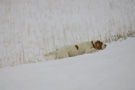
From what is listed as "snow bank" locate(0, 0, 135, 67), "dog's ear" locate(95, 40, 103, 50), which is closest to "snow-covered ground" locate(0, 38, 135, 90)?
"dog's ear" locate(95, 40, 103, 50)

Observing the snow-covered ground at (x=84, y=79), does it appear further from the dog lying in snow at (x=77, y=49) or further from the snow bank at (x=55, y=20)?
the snow bank at (x=55, y=20)

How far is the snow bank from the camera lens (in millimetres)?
5746

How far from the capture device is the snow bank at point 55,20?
5.75m

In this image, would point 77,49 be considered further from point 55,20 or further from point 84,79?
point 55,20

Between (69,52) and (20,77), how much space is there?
6.31 ft

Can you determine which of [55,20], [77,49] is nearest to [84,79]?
[77,49]

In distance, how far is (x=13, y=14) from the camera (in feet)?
29.3

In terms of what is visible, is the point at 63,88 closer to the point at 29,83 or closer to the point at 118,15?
the point at 29,83

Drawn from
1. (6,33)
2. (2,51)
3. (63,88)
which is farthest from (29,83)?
(6,33)

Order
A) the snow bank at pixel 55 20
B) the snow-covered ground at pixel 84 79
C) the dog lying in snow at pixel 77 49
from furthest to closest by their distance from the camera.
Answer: the snow bank at pixel 55 20 < the dog lying in snow at pixel 77 49 < the snow-covered ground at pixel 84 79

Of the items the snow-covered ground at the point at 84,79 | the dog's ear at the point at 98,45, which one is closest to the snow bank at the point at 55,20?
the dog's ear at the point at 98,45

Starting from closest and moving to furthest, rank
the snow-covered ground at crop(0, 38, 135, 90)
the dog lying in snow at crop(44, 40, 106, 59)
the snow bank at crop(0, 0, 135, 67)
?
the snow-covered ground at crop(0, 38, 135, 90) → the dog lying in snow at crop(44, 40, 106, 59) → the snow bank at crop(0, 0, 135, 67)

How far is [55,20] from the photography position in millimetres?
8227

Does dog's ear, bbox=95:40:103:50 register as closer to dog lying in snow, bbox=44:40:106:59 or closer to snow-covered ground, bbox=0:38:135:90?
dog lying in snow, bbox=44:40:106:59
